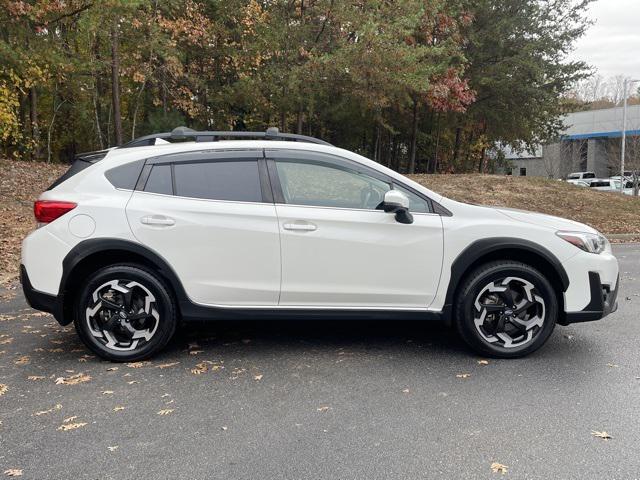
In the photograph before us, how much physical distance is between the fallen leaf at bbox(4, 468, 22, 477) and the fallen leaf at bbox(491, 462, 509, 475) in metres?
2.45

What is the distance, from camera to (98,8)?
12.5 meters

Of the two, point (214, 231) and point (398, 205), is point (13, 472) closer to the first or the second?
point (214, 231)

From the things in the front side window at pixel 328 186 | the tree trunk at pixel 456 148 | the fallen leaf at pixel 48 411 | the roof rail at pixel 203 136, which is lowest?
the fallen leaf at pixel 48 411

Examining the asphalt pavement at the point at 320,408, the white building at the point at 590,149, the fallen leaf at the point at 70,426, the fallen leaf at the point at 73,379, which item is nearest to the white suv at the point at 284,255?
the fallen leaf at the point at 73,379

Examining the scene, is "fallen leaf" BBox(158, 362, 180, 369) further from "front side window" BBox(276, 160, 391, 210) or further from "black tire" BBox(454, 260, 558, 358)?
"black tire" BBox(454, 260, 558, 358)

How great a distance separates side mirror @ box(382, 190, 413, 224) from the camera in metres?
4.23

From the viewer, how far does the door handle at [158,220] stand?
14.1 feet

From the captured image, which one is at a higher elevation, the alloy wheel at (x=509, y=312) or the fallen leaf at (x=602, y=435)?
the alloy wheel at (x=509, y=312)

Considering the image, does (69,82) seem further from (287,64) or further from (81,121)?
(287,64)

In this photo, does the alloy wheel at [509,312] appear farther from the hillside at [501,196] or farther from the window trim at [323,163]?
the hillside at [501,196]

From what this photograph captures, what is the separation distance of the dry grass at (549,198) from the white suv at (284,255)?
12.0 metres

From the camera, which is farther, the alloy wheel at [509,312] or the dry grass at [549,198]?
the dry grass at [549,198]

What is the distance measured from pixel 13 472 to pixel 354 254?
2.62 m

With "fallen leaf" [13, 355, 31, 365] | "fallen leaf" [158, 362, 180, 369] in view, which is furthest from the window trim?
"fallen leaf" [13, 355, 31, 365]
